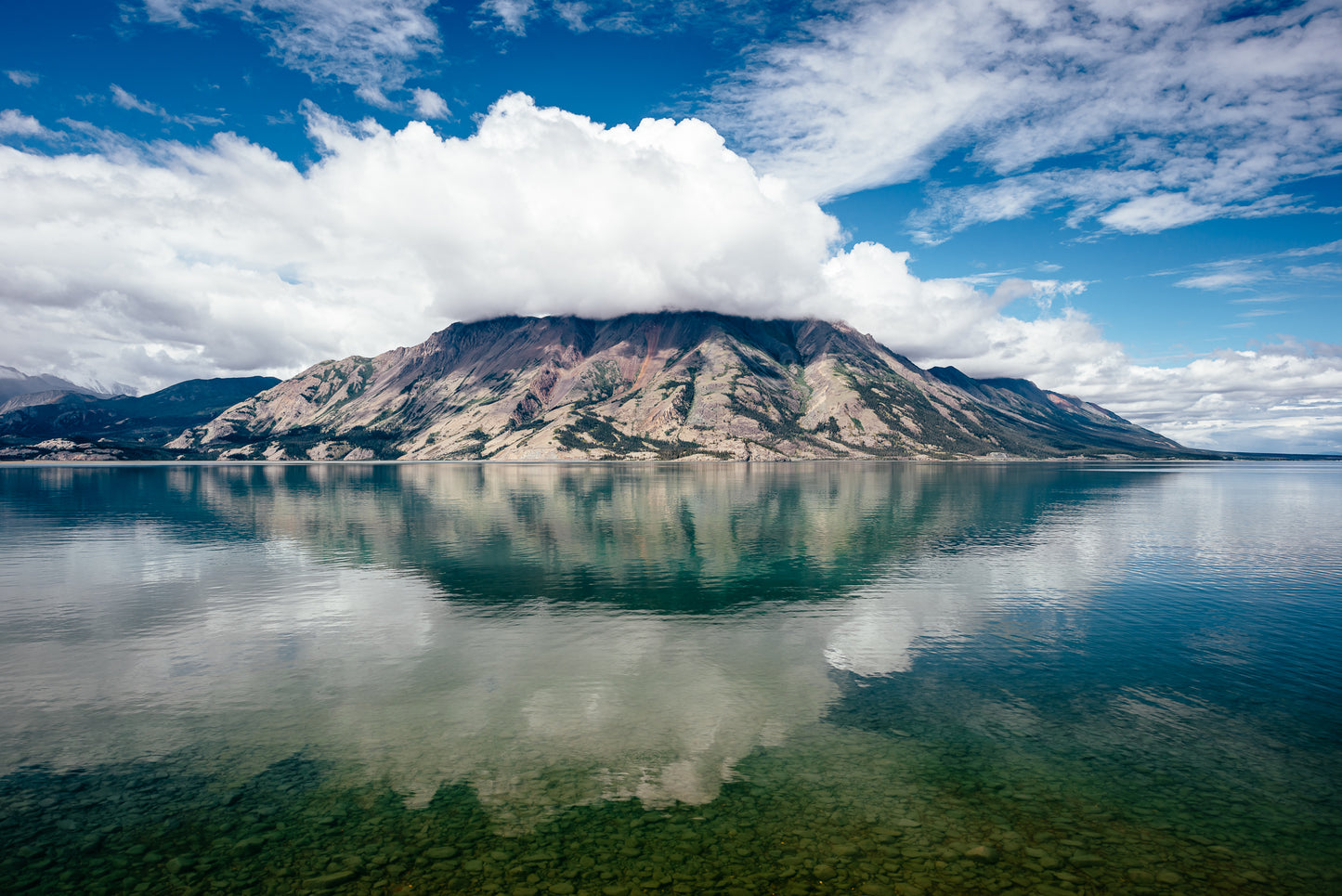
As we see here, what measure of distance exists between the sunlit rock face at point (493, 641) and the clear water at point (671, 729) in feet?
1.02

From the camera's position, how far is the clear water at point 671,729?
23.7m

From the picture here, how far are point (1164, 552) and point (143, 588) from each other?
127150 mm

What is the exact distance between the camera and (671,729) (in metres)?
34.7

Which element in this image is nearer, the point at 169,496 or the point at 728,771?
the point at 728,771

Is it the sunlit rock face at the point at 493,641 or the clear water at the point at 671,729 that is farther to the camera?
the sunlit rock face at the point at 493,641

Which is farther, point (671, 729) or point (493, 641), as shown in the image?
point (493, 641)

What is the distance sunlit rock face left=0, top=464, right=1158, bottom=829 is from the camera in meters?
32.4

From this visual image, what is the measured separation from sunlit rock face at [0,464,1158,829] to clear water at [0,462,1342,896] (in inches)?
12.3

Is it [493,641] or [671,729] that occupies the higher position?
[671,729]

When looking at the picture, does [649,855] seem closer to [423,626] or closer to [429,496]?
[423,626]

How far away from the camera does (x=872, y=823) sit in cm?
2597

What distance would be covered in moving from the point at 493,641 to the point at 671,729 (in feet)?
69.2

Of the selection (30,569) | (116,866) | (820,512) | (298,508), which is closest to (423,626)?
(116,866)

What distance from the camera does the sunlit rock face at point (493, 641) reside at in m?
32.4
